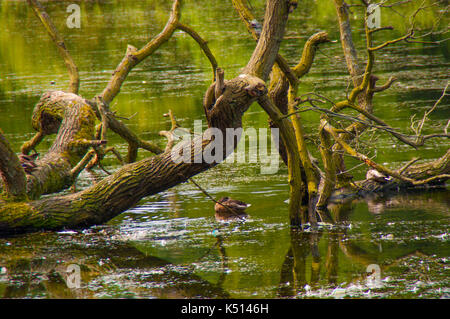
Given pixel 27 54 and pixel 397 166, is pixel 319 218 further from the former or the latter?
pixel 27 54

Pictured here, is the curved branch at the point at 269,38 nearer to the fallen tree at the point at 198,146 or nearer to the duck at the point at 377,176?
the fallen tree at the point at 198,146

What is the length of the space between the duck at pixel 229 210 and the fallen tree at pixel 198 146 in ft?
2.51

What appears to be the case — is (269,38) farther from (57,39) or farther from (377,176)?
(57,39)

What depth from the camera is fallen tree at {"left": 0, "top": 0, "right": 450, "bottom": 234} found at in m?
7.28

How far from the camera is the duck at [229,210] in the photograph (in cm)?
858

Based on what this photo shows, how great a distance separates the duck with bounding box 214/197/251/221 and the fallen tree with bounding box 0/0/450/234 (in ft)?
2.51

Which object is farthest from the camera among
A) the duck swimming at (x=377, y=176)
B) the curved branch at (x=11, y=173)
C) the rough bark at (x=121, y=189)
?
the duck swimming at (x=377, y=176)

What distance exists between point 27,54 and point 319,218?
57.9ft

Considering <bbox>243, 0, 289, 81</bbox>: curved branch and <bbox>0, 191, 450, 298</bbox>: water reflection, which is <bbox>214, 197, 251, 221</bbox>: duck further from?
<bbox>243, 0, 289, 81</bbox>: curved branch

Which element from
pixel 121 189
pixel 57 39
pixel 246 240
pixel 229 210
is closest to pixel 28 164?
pixel 121 189

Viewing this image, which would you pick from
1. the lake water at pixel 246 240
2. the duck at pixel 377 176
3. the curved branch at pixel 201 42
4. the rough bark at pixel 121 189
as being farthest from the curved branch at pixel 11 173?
the duck at pixel 377 176

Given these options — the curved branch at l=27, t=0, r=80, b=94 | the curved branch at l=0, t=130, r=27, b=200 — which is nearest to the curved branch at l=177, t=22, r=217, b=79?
the curved branch at l=27, t=0, r=80, b=94
